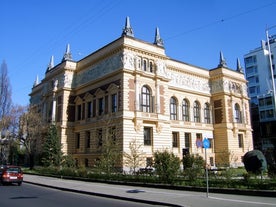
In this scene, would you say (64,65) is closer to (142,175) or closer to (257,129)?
(142,175)

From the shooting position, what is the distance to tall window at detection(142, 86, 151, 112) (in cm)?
4541

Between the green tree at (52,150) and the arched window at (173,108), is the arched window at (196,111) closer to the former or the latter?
the arched window at (173,108)

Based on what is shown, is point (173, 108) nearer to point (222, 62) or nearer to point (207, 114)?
point (207, 114)

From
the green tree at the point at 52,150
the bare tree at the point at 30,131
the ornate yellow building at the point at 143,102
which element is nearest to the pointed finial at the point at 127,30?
the ornate yellow building at the point at 143,102

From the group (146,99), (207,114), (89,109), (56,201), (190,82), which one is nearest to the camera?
(56,201)

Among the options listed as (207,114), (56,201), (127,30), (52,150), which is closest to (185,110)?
(207,114)

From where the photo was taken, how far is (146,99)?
151 feet

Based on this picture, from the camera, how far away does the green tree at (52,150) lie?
1639 inches

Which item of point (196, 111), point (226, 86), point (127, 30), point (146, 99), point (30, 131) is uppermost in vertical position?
point (127, 30)

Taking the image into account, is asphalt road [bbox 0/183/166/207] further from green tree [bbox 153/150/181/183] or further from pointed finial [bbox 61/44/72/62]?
pointed finial [bbox 61/44/72/62]

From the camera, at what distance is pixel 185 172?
22.0 meters

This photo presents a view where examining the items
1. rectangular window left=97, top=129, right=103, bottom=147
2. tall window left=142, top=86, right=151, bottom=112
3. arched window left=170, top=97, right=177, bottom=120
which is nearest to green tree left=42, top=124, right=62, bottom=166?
rectangular window left=97, top=129, right=103, bottom=147

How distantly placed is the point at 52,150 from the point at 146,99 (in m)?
15.8

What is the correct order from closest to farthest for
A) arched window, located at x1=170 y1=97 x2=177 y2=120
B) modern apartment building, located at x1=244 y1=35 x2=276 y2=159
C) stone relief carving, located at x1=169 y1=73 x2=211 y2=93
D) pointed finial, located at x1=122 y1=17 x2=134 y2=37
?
pointed finial, located at x1=122 y1=17 x2=134 y2=37 < arched window, located at x1=170 y1=97 x2=177 y2=120 < stone relief carving, located at x1=169 y1=73 x2=211 y2=93 < modern apartment building, located at x1=244 y1=35 x2=276 y2=159
